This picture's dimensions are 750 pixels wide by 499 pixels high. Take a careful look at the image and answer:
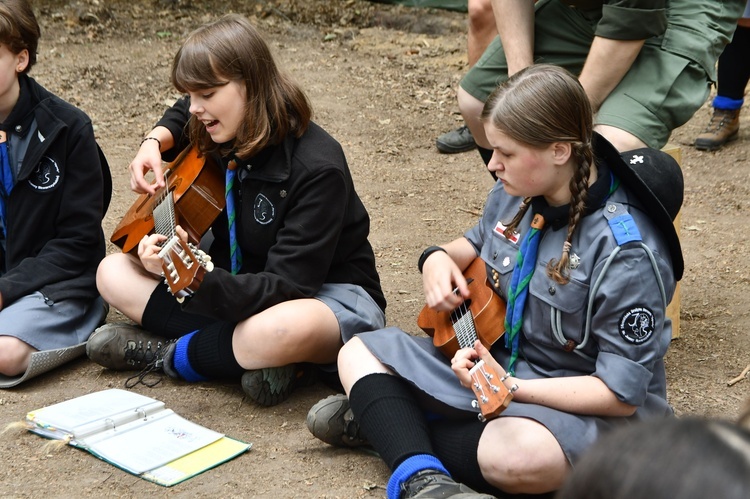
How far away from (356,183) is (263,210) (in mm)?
2252

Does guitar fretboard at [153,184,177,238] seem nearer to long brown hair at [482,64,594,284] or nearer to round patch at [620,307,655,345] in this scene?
long brown hair at [482,64,594,284]

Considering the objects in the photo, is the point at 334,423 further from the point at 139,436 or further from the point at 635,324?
the point at 635,324

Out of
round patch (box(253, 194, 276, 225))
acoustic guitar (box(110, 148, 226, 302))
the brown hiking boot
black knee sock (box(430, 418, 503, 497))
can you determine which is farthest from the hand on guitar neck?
the brown hiking boot

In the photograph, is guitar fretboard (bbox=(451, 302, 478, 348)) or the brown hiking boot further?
the brown hiking boot

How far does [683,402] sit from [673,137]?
328 cm

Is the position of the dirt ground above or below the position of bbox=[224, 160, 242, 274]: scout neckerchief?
below

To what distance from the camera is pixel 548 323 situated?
252 cm

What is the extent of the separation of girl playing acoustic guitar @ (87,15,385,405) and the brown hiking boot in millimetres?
3222

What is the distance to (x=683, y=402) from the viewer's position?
10.0 feet

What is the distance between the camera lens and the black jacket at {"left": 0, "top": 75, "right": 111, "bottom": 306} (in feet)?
11.1

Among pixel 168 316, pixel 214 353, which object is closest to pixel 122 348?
pixel 168 316

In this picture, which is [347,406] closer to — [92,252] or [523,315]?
[523,315]

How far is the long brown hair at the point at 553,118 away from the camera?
237cm

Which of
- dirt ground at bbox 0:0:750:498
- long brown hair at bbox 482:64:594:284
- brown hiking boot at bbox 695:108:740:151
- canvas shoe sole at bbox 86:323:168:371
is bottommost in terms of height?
brown hiking boot at bbox 695:108:740:151
